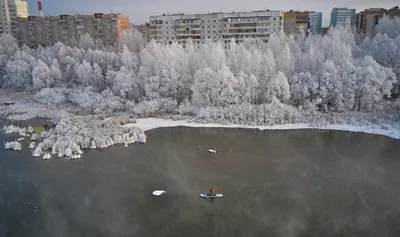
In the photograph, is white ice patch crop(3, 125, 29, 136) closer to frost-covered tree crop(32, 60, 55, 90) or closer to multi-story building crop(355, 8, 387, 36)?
frost-covered tree crop(32, 60, 55, 90)

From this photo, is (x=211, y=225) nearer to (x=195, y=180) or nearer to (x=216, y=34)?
(x=195, y=180)

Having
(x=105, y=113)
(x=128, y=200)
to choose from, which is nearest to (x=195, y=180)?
(x=128, y=200)

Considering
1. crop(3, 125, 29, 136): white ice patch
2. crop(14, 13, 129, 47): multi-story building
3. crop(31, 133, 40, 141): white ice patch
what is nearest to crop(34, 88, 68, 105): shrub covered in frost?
crop(3, 125, 29, 136): white ice patch

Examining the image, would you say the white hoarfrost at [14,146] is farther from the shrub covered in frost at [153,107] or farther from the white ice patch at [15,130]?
the shrub covered in frost at [153,107]

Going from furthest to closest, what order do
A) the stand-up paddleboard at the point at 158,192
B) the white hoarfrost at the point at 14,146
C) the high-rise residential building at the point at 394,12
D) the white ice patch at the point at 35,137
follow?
the high-rise residential building at the point at 394,12, the white ice patch at the point at 35,137, the white hoarfrost at the point at 14,146, the stand-up paddleboard at the point at 158,192

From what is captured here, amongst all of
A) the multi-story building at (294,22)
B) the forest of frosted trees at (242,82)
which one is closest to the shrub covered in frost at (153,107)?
the forest of frosted trees at (242,82)
